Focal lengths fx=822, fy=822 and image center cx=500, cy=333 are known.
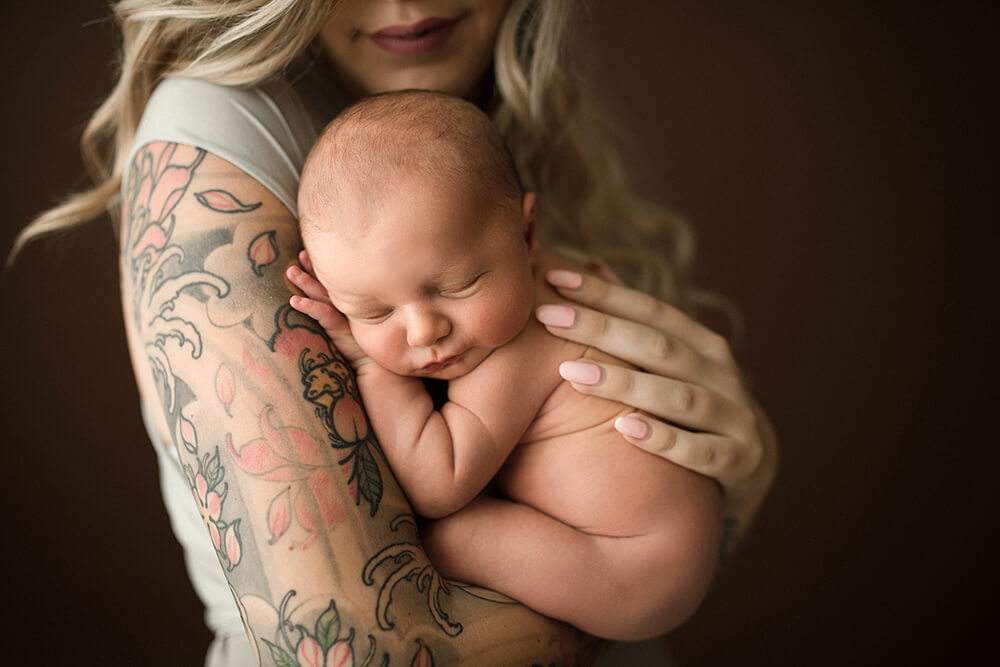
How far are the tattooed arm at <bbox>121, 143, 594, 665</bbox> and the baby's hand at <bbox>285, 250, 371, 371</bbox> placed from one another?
0.07 ft

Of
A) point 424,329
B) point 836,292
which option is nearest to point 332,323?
point 424,329

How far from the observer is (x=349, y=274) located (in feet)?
3.56

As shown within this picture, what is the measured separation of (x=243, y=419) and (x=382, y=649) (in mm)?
322

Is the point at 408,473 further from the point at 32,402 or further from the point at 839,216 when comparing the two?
the point at 839,216

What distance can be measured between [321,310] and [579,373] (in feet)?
1.31

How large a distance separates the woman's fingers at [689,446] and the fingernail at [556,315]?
0.56 feet

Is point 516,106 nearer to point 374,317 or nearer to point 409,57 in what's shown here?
point 409,57

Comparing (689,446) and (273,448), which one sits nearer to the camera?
(273,448)

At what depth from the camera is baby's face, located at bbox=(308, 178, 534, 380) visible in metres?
1.07

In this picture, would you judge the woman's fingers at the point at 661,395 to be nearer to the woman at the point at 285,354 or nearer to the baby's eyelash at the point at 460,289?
the woman at the point at 285,354

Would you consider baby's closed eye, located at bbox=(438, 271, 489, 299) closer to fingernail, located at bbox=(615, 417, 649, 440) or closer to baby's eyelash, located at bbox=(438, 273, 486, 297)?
baby's eyelash, located at bbox=(438, 273, 486, 297)

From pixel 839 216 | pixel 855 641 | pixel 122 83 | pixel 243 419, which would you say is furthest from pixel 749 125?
pixel 243 419

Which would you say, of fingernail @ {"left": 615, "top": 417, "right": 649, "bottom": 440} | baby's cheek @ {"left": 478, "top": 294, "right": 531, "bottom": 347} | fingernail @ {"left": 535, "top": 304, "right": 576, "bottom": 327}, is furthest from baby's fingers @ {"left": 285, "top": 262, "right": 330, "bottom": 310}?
fingernail @ {"left": 615, "top": 417, "right": 649, "bottom": 440}

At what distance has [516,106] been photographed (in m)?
1.73
